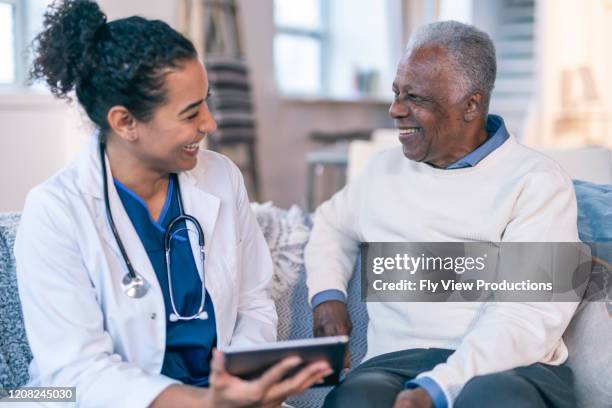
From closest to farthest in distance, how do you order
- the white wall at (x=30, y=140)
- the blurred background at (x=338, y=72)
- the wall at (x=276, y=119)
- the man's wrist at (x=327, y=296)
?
the man's wrist at (x=327, y=296) → the white wall at (x=30, y=140) → the blurred background at (x=338, y=72) → the wall at (x=276, y=119)

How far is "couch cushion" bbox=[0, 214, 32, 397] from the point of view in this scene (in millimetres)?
1518

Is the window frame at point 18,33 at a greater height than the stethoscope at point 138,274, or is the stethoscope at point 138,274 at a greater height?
the window frame at point 18,33

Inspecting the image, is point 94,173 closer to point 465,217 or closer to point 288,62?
point 465,217

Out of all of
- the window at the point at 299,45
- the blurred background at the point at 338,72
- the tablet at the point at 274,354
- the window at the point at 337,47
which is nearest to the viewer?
the tablet at the point at 274,354

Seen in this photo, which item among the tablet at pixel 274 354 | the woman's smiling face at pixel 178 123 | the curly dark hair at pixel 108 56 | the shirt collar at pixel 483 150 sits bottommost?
the tablet at pixel 274 354

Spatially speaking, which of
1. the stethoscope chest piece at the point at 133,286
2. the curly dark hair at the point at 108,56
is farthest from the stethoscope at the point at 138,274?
the curly dark hair at the point at 108,56

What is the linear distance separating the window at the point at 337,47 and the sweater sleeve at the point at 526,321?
4.75 metres

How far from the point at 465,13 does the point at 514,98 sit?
1033 mm

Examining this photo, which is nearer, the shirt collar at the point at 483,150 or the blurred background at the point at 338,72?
the shirt collar at the point at 483,150

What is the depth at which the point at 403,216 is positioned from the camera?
167 cm

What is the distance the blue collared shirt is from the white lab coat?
10.8 inches

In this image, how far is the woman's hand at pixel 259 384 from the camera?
3.87 ft

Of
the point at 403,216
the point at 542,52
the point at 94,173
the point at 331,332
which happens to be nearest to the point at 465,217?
the point at 403,216

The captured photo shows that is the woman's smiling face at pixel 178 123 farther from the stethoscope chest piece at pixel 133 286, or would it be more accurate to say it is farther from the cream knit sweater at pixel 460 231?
the cream knit sweater at pixel 460 231
